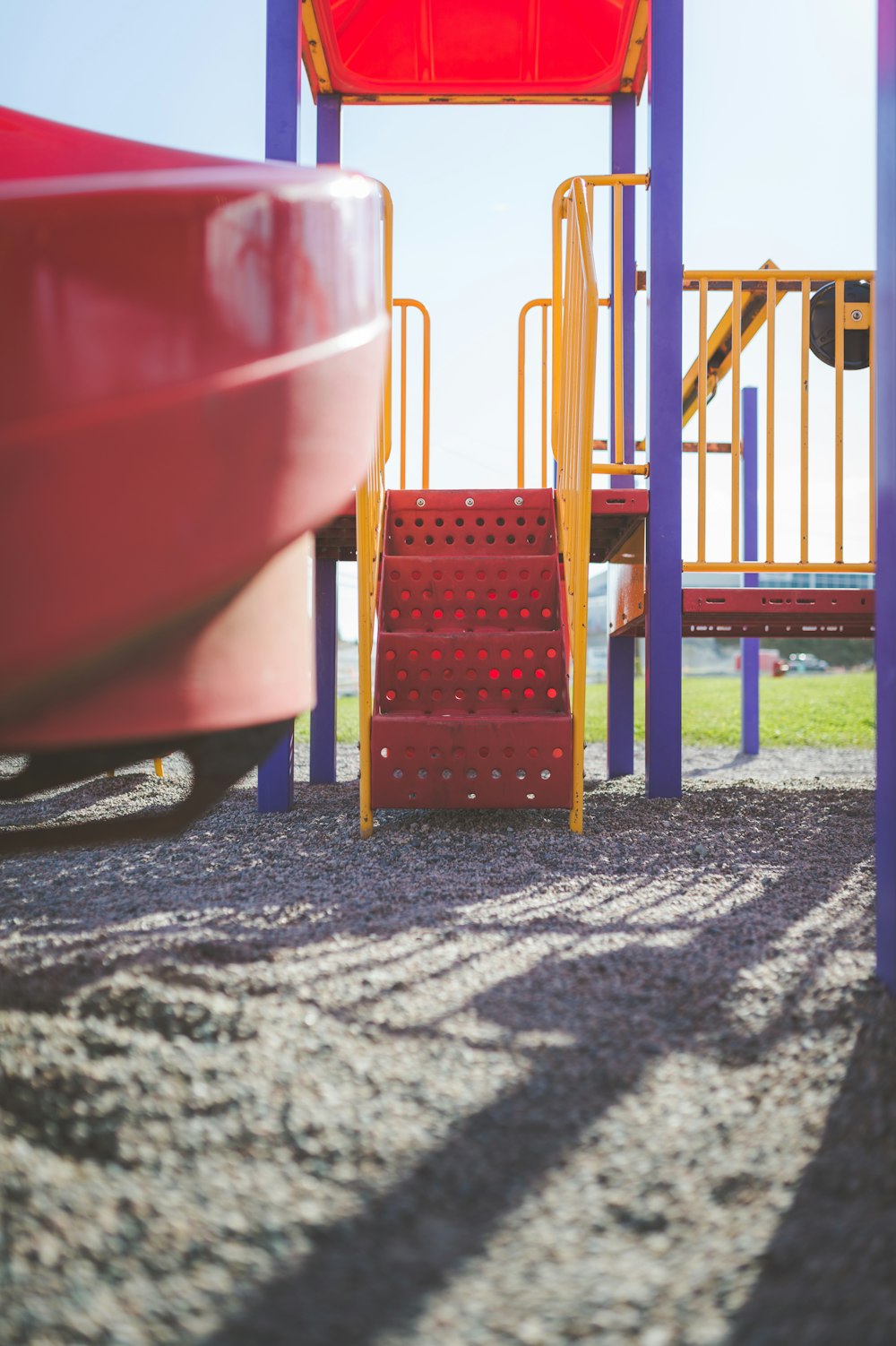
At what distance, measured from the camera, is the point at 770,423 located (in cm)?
351

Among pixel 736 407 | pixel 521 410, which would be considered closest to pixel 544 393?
pixel 521 410

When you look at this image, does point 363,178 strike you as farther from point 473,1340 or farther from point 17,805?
point 17,805

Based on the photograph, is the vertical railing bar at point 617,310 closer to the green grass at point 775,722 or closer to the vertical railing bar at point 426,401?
the vertical railing bar at point 426,401

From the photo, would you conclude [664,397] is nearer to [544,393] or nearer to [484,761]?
[544,393]

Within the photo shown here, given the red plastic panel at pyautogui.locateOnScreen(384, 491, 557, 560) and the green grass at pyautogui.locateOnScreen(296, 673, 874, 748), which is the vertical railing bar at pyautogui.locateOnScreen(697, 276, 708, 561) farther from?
the green grass at pyautogui.locateOnScreen(296, 673, 874, 748)

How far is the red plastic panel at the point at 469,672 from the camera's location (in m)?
2.89

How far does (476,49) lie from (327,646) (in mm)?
3078

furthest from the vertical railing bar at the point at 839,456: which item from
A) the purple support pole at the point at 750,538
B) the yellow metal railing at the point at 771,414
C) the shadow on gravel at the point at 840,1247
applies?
the shadow on gravel at the point at 840,1247

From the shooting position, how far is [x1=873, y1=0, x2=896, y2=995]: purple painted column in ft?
4.26

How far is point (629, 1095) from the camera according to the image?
3.41 feet

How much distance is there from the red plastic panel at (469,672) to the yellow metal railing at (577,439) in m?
0.15

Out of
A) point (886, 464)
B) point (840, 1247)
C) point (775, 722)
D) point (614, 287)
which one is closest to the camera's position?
point (840, 1247)

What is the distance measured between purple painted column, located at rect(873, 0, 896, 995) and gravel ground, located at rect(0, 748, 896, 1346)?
16 centimetres

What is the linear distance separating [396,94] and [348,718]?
649 cm
